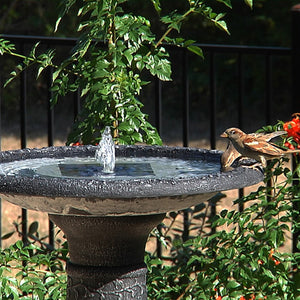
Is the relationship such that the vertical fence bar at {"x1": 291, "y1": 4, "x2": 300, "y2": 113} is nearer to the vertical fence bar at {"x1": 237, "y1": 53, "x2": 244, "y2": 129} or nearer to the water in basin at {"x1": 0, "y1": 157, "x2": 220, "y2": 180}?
the vertical fence bar at {"x1": 237, "y1": 53, "x2": 244, "y2": 129}

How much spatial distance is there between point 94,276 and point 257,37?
7996 millimetres

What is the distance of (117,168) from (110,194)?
0.67m

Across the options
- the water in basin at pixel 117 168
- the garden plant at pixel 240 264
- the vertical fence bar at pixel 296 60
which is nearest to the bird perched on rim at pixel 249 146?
the water in basin at pixel 117 168

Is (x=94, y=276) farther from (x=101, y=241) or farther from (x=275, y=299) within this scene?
(x=275, y=299)

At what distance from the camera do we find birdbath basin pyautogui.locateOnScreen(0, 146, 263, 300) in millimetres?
2514

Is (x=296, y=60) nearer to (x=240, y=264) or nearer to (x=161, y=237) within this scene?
(x=161, y=237)

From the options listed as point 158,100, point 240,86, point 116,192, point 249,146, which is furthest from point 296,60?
point 116,192

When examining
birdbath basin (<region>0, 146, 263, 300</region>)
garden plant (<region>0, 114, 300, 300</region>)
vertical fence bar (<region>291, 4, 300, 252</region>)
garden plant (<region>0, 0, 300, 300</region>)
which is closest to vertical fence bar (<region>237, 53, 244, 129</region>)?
vertical fence bar (<region>291, 4, 300, 252</region>)

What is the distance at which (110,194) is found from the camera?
2.48m

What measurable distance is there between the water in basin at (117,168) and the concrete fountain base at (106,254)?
16cm

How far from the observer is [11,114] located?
1125cm

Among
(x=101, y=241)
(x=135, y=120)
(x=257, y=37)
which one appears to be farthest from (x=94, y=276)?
(x=257, y=37)

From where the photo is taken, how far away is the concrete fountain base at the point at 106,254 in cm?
288

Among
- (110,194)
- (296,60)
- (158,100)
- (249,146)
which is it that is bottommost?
(110,194)
